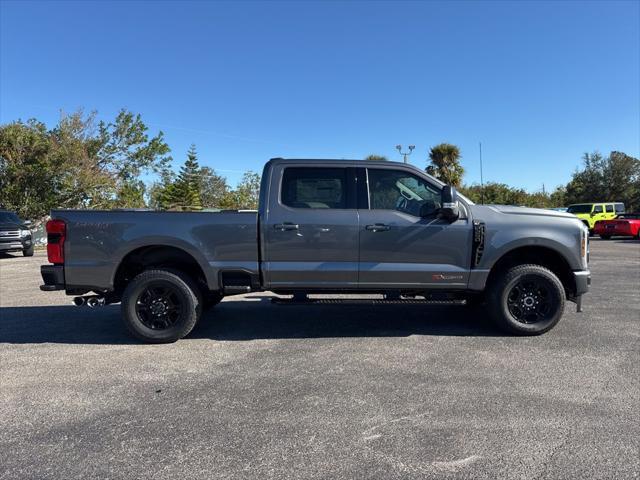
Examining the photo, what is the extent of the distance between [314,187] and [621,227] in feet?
80.2

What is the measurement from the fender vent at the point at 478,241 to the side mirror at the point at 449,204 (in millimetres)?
274

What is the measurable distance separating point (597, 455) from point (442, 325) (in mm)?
3138

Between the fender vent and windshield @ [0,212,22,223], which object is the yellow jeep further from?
windshield @ [0,212,22,223]

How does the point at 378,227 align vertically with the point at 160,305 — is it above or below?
above

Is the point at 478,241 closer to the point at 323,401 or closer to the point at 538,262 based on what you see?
the point at 538,262

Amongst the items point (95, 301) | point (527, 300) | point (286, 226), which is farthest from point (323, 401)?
point (95, 301)

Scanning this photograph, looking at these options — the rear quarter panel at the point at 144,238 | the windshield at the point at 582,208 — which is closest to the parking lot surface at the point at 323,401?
the rear quarter panel at the point at 144,238

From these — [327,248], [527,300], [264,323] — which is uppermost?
[327,248]

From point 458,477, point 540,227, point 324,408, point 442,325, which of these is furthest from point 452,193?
point 458,477

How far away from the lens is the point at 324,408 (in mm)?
3445

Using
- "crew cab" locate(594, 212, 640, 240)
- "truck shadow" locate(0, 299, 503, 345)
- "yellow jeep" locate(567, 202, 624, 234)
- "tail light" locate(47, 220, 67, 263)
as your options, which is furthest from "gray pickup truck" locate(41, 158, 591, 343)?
"yellow jeep" locate(567, 202, 624, 234)

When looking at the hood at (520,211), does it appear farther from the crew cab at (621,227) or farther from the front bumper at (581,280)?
the crew cab at (621,227)

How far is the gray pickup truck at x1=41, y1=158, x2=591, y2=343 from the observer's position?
509cm

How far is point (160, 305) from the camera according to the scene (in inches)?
205
